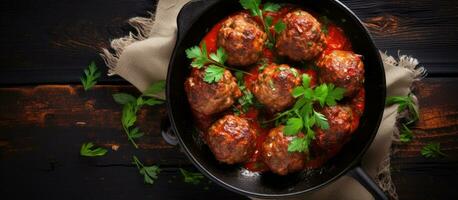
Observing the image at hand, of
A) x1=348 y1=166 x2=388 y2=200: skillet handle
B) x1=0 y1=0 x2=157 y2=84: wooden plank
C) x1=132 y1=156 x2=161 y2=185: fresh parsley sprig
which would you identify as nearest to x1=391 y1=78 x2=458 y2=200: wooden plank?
x1=348 y1=166 x2=388 y2=200: skillet handle

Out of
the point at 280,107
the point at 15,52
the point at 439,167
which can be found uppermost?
the point at 15,52

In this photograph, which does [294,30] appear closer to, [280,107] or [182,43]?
[280,107]

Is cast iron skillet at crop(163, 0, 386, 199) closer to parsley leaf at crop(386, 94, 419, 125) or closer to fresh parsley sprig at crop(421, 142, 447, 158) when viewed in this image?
parsley leaf at crop(386, 94, 419, 125)

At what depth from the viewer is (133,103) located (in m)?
3.53

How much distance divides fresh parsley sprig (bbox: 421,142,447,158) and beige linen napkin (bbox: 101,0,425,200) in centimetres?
25

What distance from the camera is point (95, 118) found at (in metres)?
3.63

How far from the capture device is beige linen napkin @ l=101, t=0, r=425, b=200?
3344 millimetres

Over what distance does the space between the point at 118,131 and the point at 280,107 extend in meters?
1.24

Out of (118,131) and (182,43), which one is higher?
(182,43)

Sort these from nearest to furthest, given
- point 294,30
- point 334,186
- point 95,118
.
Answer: point 294,30
point 334,186
point 95,118

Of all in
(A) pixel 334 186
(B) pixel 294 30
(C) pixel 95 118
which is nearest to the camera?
(B) pixel 294 30

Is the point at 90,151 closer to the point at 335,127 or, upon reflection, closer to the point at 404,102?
the point at 335,127

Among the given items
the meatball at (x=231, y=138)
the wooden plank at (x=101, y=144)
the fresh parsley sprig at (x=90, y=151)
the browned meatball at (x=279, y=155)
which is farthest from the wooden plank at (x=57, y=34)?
the browned meatball at (x=279, y=155)

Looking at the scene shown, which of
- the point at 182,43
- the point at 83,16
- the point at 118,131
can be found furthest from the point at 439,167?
the point at 83,16
